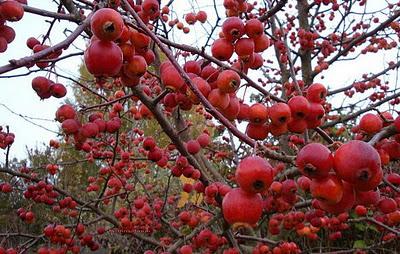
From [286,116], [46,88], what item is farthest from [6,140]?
[286,116]

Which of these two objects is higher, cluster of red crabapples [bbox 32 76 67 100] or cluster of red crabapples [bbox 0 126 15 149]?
cluster of red crabapples [bbox 0 126 15 149]

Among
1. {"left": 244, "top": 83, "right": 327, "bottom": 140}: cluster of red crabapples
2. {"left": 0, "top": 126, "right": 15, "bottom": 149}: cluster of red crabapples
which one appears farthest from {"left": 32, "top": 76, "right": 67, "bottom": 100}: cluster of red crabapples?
{"left": 0, "top": 126, "right": 15, "bottom": 149}: cluster of red crabapples

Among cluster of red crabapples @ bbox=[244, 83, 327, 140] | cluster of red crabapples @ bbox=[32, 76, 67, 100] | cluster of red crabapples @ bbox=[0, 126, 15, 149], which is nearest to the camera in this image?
cluster of red crabapples @ bbox=[244, 83, 327, 140]

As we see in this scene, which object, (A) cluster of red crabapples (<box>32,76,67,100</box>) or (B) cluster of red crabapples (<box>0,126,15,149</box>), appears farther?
(B) cluster of red crabapples (<box>0,126,15,149</box>)

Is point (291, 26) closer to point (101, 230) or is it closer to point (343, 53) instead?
point (343, 53)

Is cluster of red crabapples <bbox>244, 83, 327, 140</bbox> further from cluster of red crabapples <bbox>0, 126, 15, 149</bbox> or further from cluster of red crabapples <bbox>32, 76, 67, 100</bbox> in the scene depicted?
cluster of red crabapples <bbox>0, 126, 15, 149</bbox>

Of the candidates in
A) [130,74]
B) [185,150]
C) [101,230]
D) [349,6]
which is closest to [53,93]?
[130,74]

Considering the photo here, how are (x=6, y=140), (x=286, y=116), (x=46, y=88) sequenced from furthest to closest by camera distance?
(x=6, y=140), (x=46, y=88), (x=286, y=116)

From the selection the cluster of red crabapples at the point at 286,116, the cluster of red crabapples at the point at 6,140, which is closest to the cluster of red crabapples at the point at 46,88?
the cluster of red crabapples at the point at 286,116

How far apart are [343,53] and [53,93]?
512 cm

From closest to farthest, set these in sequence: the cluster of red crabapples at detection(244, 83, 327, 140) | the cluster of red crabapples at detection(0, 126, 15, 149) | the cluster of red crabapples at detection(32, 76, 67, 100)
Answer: the cluster of red crabapples at detection(244, 83, 327, 140) → the cluster of red crabapples at detection(32, 76, 67, 100) → the cluster of red crabapples at detection(0, 126, 15, 149)

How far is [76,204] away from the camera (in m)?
3.90

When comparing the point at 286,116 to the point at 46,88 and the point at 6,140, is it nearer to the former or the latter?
the point at 46,88

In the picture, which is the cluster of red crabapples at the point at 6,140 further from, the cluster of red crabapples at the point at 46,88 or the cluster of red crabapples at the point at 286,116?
the cluster of red crabapples at the point at 286,116
